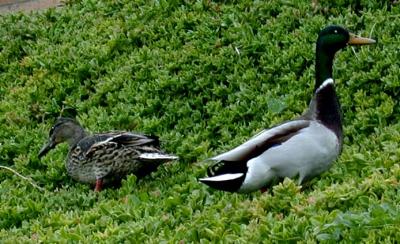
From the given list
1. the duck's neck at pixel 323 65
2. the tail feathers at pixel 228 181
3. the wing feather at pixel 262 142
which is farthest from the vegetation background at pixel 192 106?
the duck's neck at pixel 323 65

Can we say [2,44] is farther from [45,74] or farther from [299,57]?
[299,57]

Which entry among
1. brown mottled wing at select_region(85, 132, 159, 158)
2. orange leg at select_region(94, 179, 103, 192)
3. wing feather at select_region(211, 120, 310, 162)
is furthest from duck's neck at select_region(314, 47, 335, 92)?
orange leg at select_region(94, 179, 103, 192)

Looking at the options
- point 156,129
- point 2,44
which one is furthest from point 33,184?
point 2,44

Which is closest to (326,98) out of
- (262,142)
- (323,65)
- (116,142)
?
(323,65)

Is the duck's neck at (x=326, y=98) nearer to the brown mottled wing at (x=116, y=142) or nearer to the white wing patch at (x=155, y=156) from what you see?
the white wing patch at (x=155, y=156)

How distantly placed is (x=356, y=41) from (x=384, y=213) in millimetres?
2928

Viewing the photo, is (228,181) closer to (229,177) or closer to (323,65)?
(229,177)

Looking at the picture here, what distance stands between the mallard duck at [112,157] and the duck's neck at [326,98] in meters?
1.25

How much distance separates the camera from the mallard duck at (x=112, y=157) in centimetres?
763

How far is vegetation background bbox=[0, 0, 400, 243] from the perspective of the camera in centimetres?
538

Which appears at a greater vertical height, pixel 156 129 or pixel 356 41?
pixel 356 41

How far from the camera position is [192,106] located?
8.71 m

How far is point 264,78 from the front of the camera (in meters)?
8.65

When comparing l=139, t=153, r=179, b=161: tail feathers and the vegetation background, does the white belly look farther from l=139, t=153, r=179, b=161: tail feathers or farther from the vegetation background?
l=139, t=153, r=179, b=161: tail feathers
